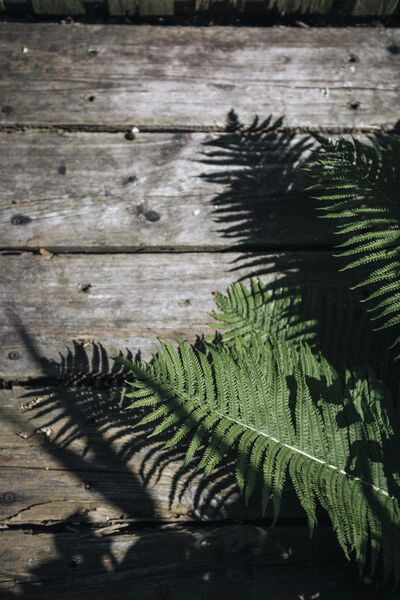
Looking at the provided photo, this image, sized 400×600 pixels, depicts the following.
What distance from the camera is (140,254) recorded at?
6.22 ft

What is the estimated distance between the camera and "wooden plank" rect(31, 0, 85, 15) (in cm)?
218

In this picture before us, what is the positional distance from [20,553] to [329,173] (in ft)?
5.46

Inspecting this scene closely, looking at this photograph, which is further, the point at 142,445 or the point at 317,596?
the point at 142,445

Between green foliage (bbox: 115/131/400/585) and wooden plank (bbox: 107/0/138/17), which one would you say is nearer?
green foliage (bbox: 115/131/400/585)

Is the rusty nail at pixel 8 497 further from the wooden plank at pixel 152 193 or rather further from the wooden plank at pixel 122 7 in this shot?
the wooden plank at pixel 122 7

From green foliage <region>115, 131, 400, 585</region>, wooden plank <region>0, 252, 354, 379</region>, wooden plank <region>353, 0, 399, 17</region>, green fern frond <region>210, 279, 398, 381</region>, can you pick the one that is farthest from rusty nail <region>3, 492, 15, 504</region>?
wooden plank <region>353, 0, 399, 17</region>

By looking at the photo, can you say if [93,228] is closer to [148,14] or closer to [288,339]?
[288,339]

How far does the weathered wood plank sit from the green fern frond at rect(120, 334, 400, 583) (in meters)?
0.23

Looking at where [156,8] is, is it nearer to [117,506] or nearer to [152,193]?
[152,193]

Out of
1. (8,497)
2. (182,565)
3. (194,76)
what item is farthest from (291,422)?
(194,76)

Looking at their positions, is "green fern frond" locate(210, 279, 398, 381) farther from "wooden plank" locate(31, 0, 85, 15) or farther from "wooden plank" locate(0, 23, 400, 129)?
"wooden plank" locate(31, 0, 85, 15)

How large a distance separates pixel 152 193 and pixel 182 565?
4.59 ft

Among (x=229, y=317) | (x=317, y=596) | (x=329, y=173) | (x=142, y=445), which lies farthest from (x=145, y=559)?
(x=329, y=173)

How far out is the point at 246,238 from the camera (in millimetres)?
1912
